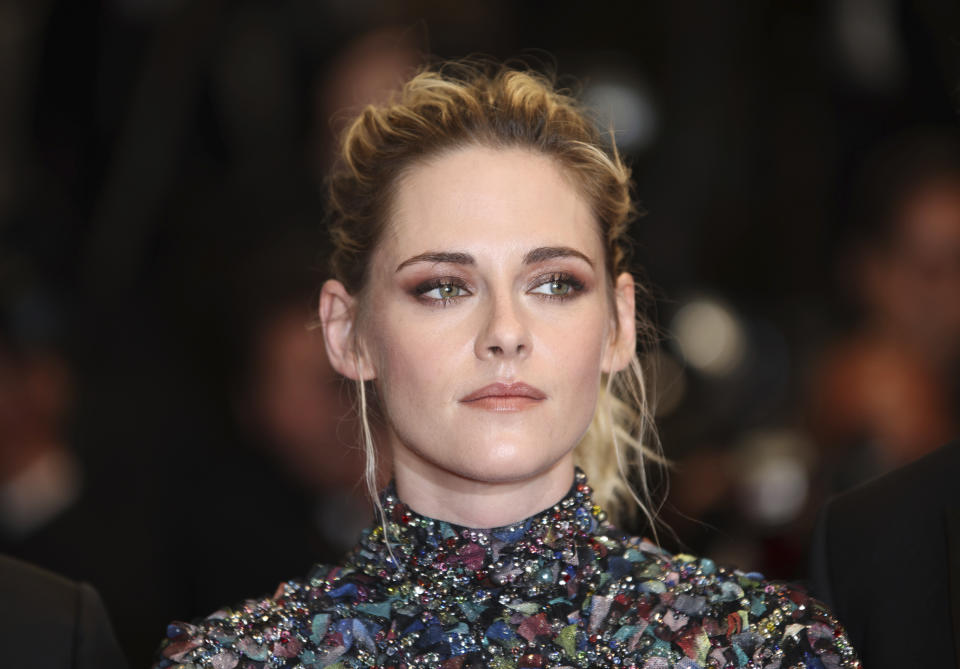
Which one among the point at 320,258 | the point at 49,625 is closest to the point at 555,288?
the point at 49,625

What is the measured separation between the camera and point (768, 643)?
2.19m

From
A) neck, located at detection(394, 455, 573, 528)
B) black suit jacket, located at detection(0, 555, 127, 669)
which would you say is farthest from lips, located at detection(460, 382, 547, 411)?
black suit jacket, located at detection(0, 555, 127, 669)


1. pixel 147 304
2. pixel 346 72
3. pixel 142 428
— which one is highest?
pixel 346 72

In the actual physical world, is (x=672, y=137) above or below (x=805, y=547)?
above

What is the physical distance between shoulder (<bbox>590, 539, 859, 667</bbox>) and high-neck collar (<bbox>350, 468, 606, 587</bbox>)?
94 millimetres

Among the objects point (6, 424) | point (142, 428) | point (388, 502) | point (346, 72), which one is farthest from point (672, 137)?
point (388, 502)

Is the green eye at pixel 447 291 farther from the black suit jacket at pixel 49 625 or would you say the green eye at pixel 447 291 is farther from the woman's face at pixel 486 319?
the black suit jacket at pixel 49 625

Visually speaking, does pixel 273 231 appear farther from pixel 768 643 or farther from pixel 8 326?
pixel 768 643

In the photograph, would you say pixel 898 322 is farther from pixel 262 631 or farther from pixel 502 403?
pixel 262 631

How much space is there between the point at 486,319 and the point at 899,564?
73 cm

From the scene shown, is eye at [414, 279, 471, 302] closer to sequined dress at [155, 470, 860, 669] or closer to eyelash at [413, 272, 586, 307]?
eyelash at [413, 272, 586, 307]

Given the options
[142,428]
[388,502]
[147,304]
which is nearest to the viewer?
[388,502]

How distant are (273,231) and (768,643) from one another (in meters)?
2.93

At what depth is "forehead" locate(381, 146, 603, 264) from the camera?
2295 mm
